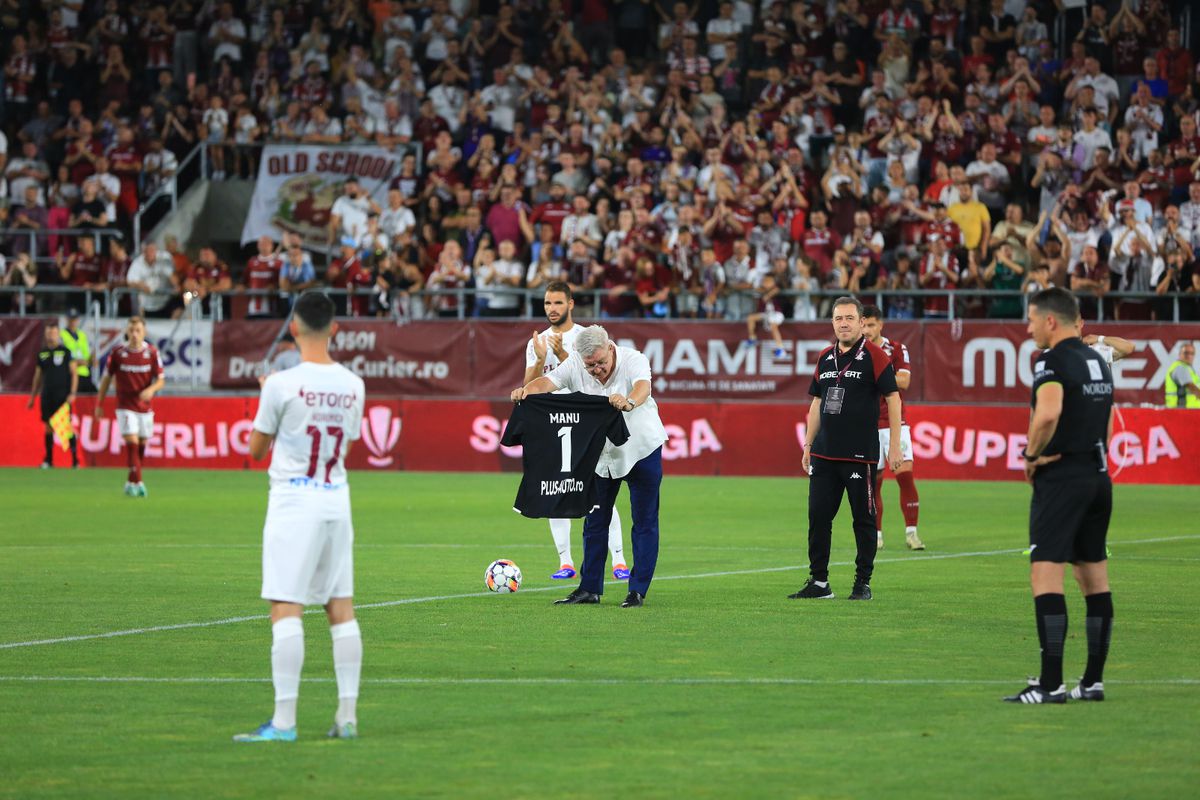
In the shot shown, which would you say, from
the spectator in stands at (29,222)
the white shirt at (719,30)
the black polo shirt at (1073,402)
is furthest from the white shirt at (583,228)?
the black polo shirt at (1073,402)

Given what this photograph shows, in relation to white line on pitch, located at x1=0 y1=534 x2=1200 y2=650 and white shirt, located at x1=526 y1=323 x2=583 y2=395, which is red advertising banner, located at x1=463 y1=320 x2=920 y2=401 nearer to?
white line on pitch, located at x1=0 y1=534 x2=1200 y2=650

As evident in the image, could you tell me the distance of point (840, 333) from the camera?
14000 millimetres

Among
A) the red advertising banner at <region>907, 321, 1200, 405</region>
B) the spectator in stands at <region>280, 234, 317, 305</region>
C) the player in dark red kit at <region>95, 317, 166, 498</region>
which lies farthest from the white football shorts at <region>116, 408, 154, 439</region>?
the red advertising banner at <region>907, 321, 1200, 405</region>

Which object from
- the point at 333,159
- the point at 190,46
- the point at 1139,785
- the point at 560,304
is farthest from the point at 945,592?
the point at 190,46

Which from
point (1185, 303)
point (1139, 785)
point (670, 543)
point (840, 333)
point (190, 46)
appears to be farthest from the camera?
point (190, 46)

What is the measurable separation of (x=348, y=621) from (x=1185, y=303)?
78.0 feet

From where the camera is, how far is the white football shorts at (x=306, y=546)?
27.6 feet

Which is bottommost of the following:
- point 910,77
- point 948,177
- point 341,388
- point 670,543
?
point 670,543

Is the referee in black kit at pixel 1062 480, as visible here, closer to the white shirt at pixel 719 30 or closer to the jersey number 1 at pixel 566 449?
the jersey number 1 at pixel 566 449

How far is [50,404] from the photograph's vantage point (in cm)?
3158

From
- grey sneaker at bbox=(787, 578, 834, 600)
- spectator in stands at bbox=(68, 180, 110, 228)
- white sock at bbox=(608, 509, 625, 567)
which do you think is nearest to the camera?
grey sneaker at bbox=(787, 578, 834, 600)

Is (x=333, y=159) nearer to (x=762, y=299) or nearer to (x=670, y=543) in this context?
(x=762, y=299)

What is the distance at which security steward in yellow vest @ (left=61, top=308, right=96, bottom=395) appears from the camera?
31969 millimetres

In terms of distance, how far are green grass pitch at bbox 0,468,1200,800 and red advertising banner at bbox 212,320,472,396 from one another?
527 inches
